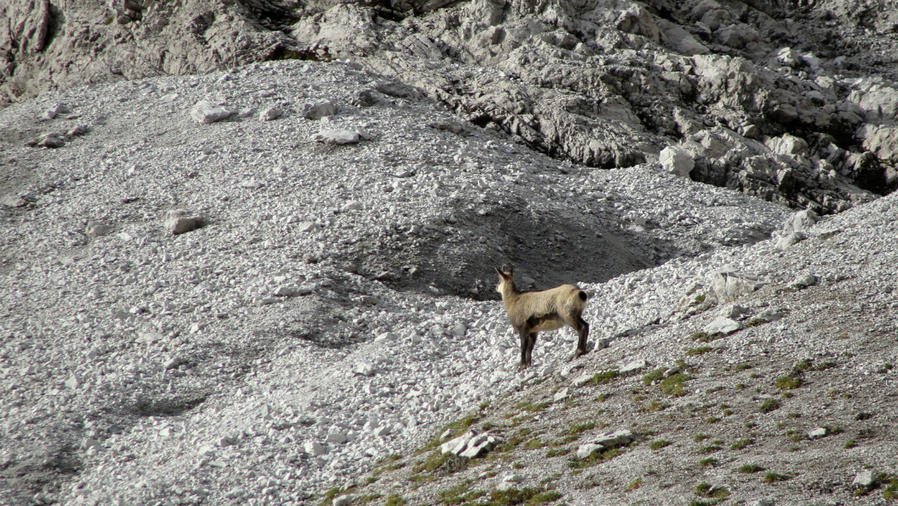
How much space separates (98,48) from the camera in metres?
44.4

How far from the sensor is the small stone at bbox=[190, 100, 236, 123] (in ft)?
113

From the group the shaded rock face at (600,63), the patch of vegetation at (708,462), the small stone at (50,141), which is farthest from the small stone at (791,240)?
the small stone at (50,141)

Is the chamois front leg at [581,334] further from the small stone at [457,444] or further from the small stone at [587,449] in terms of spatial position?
the small stone at [587,449]

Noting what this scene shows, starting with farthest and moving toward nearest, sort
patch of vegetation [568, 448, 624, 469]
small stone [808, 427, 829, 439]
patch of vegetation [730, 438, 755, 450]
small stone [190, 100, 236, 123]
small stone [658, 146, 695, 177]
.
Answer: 1. small stone [190, 100, 236, 123]
2. small stone [658, 146, 695, 177]
3. patch of vegetation [568, 448, 624, 469]
4. patch of vegetation [730, 438, 755, 450]
5. small stone [808, 427, 829, 439]

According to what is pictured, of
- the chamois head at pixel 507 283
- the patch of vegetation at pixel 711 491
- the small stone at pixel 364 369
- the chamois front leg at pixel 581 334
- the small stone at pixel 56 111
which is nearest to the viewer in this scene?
the patch of vegetation at pixel 711 491

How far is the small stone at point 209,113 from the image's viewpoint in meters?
34.6

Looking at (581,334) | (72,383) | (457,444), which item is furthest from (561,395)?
(72,383)

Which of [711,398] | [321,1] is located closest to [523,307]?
[711,398]

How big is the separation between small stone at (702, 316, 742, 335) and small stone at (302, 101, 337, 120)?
77.0ft

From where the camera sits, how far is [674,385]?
1357cm

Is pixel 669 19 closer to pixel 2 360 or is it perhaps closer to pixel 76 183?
pixel 76 183

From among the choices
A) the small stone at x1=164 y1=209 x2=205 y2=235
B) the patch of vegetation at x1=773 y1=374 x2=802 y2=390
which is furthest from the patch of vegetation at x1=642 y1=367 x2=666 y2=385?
the small stone at x1=164 y1=209 x2=205 y2=235

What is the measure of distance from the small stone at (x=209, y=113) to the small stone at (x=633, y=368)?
1040 inches

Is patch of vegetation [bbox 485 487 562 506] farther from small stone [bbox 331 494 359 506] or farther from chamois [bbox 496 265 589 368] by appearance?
chamois [bbox 496 265 589 368]
